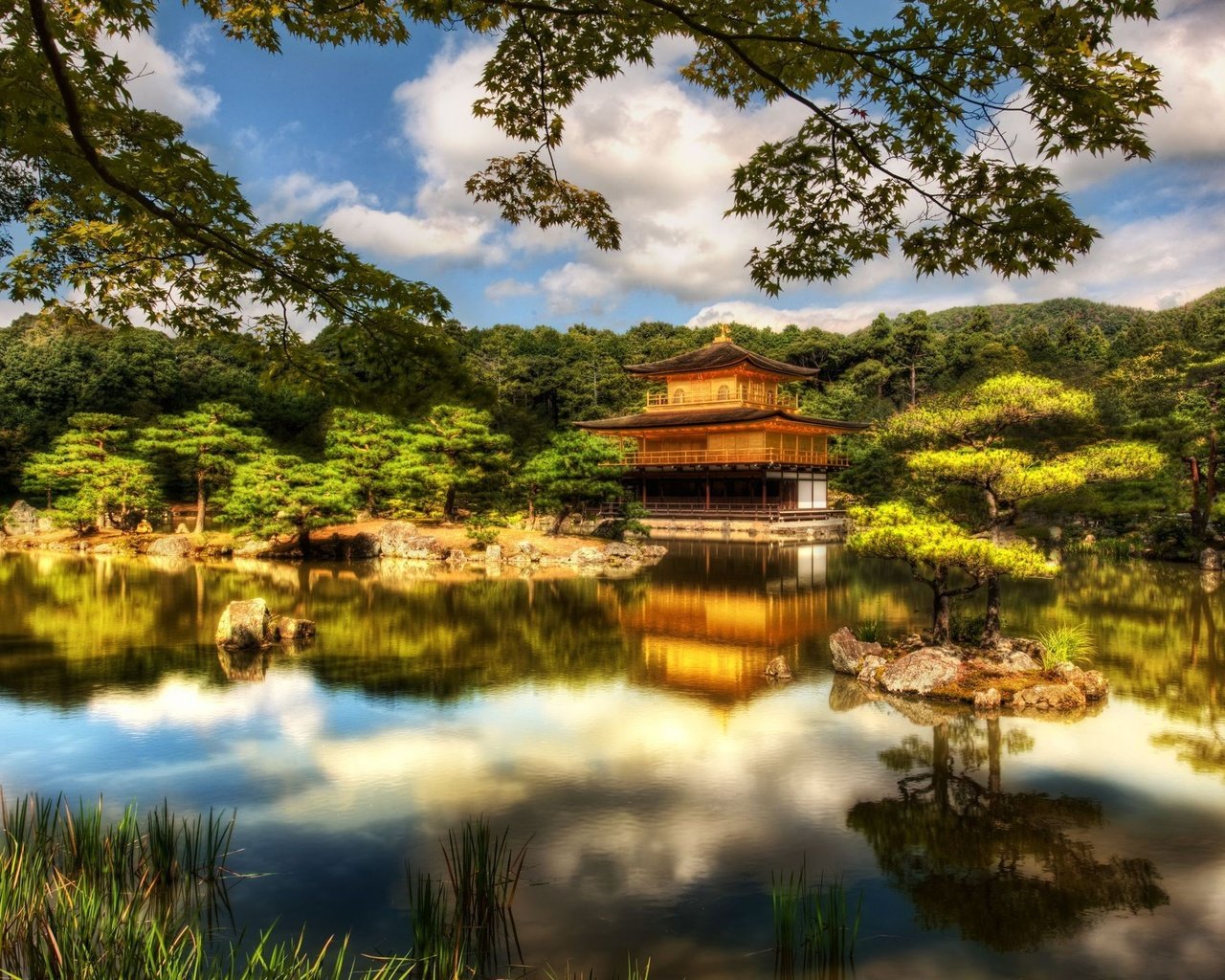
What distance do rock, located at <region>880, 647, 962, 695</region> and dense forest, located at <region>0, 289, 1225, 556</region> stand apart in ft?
19.6

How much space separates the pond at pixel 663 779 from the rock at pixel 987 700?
0.29 meters

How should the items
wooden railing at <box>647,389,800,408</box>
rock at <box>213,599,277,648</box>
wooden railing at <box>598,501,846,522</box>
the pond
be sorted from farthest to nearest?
wooden railing at <box>647,389,800,408</box>
wooden railing at <box>598,501,846,522</box>
rock at <box>213,599,277,648</box>
the pond

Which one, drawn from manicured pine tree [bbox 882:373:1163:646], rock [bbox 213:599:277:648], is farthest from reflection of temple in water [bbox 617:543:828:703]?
rock [bbox 213:599:277:648]

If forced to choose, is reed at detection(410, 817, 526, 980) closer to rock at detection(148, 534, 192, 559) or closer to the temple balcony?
rock at detection(148, 534, 192, 559)

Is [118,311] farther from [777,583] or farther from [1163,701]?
[777,583]

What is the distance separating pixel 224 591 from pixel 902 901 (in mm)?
15939

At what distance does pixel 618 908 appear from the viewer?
4.98 meters

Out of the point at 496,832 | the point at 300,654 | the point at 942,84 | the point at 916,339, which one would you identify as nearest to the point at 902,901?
the point at 496,832

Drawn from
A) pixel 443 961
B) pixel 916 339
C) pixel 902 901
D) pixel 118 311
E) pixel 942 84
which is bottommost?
pixel 902 901

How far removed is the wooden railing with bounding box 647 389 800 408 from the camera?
35781 mm

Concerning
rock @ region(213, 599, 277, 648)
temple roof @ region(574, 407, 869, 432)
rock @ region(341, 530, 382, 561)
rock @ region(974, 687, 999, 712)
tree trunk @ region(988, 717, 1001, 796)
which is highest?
temple roof @ region(574, 407, 869, 432)

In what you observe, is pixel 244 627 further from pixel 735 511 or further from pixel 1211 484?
pixel 1211 484

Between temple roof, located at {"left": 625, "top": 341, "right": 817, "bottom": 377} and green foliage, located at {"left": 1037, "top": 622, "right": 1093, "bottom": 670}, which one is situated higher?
temple roof, located at {"left": 625, "top": 341, "right": 817, "bottom": 377}

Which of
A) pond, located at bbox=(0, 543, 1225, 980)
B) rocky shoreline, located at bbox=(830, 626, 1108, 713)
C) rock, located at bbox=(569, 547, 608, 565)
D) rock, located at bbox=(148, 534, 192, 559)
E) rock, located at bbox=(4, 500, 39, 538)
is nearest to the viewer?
pond, located at bbox=(0, 543, 1225, 980)
